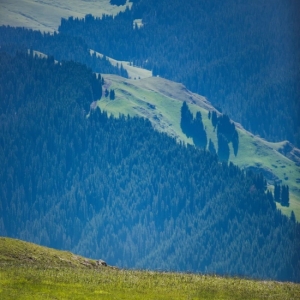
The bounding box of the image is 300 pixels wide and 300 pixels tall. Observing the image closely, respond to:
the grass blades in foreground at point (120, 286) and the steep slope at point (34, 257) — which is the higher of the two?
the steep slope at point (34, 257)

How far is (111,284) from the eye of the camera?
8081cm

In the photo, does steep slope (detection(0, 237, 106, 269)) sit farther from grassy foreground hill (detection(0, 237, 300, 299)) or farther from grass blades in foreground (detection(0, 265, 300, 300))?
grass blades in foreground (detection(0, 265, 300, 300))

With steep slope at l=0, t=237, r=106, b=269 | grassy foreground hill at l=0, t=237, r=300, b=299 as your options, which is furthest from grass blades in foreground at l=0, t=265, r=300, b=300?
steep slope at l=0, t=237, r=106, b=269

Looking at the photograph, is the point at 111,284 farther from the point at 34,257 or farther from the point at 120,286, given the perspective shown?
the point at 34,257

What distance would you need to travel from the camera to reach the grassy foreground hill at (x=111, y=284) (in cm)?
7575

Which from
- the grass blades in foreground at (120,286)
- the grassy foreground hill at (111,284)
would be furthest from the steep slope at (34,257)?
the grass blades in foreground at (120,286)

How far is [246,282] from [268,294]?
6758mm

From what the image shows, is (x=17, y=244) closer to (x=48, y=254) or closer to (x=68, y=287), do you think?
(x=48, y=254)

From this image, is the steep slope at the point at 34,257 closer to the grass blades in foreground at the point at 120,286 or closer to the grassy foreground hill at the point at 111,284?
the grassy foreground hill at the point at 111,284

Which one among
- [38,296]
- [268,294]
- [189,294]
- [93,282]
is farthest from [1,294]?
[268,294]

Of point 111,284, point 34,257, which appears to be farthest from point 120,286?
point 34,257

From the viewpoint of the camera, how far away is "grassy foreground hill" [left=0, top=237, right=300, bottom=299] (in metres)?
75.8

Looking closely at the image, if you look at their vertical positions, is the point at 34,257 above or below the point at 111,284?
above

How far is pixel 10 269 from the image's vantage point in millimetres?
84062
